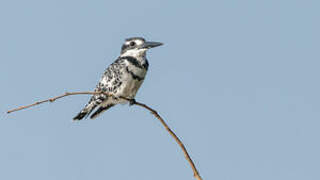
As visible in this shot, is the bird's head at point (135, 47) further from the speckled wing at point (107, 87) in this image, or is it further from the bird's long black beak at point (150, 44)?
the speckled wing at point (107, 87)

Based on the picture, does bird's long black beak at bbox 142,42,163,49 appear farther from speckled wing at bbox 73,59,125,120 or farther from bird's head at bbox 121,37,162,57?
speckled wing at bbox 73,59,125,120

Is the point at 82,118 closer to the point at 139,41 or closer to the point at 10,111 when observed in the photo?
the point at 139,41

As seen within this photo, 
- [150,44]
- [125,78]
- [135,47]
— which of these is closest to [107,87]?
[125,78]

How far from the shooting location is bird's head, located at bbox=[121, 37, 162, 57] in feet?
23.6

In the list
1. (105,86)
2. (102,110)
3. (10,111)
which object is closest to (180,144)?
(10,111)

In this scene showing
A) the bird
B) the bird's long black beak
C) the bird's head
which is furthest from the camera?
the bird

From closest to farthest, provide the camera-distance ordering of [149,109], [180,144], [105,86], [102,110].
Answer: [180,144] → [149,109] → [102,110] → [105,86]

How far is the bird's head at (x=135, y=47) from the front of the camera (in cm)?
720

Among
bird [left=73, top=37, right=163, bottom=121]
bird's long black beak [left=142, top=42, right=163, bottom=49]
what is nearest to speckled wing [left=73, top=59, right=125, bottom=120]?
bird [left=73, top=37, right=163, bottom=121]

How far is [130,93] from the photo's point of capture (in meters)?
7.59

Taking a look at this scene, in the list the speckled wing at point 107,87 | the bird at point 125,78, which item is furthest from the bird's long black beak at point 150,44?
the speckled wing at point 107,87

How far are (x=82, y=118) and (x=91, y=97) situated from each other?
43 centimetres

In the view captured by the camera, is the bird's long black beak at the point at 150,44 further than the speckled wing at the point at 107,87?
No

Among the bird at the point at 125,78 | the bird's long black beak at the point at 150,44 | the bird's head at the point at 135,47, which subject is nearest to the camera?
the bird's long black beak at the point at 150,44
